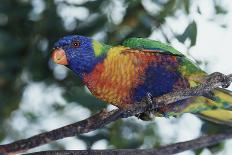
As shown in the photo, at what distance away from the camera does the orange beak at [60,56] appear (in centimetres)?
165

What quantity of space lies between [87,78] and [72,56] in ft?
0.33

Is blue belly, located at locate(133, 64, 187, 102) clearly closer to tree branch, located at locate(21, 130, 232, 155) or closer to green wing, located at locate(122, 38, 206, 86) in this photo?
green wing, located at locate(122, 38, 206, 86)

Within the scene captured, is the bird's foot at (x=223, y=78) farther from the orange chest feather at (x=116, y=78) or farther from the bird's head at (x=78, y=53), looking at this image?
the bird's head at (x=78, y=53)

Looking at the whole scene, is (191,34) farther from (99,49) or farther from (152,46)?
(99,49)

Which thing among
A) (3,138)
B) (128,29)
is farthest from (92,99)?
(3,138)

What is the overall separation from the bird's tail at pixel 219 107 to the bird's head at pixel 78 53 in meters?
0.47

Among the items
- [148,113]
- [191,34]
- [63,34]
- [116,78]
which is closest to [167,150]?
[148,113]

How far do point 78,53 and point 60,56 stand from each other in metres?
0.08

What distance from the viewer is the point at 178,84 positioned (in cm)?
178

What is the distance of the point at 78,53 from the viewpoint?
1710mm

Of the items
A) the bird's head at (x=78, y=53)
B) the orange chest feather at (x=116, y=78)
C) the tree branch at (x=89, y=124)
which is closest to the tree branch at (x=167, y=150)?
the tree branch at (x=89, y=124)

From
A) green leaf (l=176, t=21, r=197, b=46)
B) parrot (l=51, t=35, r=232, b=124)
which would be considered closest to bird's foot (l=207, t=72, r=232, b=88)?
parrot (l=51, t=35, r=232, b=124)

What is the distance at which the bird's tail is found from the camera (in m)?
1.90

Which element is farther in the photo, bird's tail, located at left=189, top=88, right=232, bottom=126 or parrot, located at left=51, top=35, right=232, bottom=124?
bird's tail, located at left=189, top=88, right=232, bottom=126
